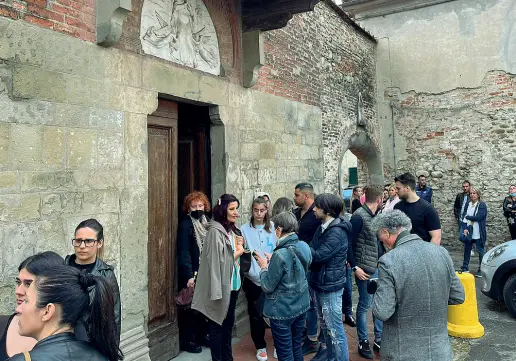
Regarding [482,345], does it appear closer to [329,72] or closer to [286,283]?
[286,283]

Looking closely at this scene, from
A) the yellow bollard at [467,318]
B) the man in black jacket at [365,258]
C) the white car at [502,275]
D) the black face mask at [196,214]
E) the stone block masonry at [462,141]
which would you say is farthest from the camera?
the stone block masonry at [462,141]

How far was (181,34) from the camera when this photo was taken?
14.1 ft

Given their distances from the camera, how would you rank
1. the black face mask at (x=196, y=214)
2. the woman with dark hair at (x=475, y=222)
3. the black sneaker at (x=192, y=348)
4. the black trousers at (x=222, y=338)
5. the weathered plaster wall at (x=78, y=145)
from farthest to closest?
the woman with dark hair at (x=475, y=222), the black sneaker at (x=192, y=348), the black face mask at (x=196, y=214), the black trousers at (x=222, y=338), the weathered plaster wall at (x=78, y=145)

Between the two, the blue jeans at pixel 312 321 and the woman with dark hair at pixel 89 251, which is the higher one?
the woman with dark hair at pixel 89 251

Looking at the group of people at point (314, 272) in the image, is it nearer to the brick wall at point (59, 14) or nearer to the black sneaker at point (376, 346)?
the black sneaker at point (376, 346)

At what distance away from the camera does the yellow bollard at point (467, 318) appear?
4.89 metres

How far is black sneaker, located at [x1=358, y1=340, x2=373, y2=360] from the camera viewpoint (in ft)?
13.9

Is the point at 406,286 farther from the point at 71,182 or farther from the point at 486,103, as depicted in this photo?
the point at 486,103

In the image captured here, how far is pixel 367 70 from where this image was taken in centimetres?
1075

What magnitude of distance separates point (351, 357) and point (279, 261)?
1.78 m

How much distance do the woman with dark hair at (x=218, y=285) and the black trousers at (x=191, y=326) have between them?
761 millimetres

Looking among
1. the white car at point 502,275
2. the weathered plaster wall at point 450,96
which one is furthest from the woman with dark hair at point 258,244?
the weathered plaster wall at point 450,96

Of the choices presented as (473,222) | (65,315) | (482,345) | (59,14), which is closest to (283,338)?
(65,315)

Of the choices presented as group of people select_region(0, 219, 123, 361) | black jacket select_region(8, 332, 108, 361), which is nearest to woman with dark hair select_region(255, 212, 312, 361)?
group of people select_region(0, 219, 123, 361)
